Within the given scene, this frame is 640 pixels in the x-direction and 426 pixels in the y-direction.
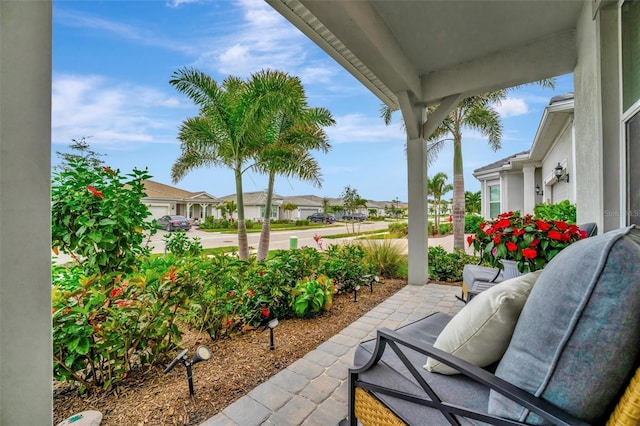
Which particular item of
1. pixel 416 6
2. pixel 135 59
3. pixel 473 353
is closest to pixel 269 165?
pixel 135 59

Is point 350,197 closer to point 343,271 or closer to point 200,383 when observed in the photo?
point 343,271

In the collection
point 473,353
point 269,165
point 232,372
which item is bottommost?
point 232,372

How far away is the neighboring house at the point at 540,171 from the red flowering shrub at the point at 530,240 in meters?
3.60

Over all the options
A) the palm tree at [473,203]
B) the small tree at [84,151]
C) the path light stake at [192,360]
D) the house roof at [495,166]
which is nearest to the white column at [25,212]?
the path light stake at [192,360]

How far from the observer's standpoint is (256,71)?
18.4 feet


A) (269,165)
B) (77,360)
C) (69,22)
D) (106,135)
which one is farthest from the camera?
(269,165)

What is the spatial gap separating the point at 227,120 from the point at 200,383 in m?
5.30

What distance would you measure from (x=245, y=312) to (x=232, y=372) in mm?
775

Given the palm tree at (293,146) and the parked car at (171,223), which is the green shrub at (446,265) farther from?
the parked car at (171,223)

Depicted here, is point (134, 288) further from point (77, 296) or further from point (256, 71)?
point (256, 71)

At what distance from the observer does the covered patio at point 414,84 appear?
0.94 meters

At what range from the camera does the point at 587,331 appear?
0.77 meters

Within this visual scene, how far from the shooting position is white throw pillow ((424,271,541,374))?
1093 mm

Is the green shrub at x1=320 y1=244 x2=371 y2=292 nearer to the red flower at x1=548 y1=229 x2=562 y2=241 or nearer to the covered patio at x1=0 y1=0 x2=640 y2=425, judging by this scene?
the covered patio at x1=0 y1=0 x2=640 y2=425
